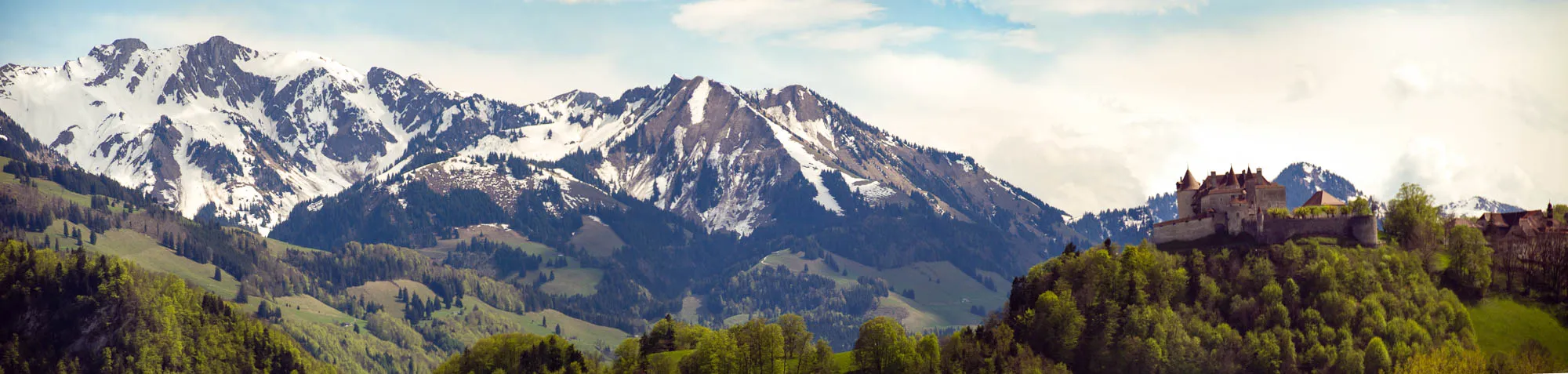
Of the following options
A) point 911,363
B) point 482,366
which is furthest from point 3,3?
point 911,363

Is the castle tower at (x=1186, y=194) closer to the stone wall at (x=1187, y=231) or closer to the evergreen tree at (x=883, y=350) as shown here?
the stone wall at (x=1187, y=231)

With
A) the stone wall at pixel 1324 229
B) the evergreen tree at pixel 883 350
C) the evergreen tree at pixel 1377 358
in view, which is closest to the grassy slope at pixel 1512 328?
the evergreen tree at pixel 1377 358

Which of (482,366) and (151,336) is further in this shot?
(151,336)

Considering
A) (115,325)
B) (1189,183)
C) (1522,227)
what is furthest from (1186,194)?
(115,325)

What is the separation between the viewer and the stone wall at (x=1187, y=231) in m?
88.6

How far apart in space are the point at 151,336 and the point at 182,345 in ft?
13.7

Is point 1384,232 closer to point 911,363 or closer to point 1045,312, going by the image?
point 1045,312

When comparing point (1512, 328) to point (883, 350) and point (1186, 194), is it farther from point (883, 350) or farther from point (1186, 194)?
point (883, 350)

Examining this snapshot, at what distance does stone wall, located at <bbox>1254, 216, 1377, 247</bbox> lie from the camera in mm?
84688

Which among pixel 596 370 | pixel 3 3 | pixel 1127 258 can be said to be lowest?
pixel 596 370

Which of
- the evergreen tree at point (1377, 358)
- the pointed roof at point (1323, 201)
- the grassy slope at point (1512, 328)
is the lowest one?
the evergreen tree at point (1377, 358)

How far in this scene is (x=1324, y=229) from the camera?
85.6 metres

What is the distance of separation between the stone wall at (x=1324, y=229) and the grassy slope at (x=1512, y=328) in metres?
7.75

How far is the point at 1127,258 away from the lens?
8469 centimetres
